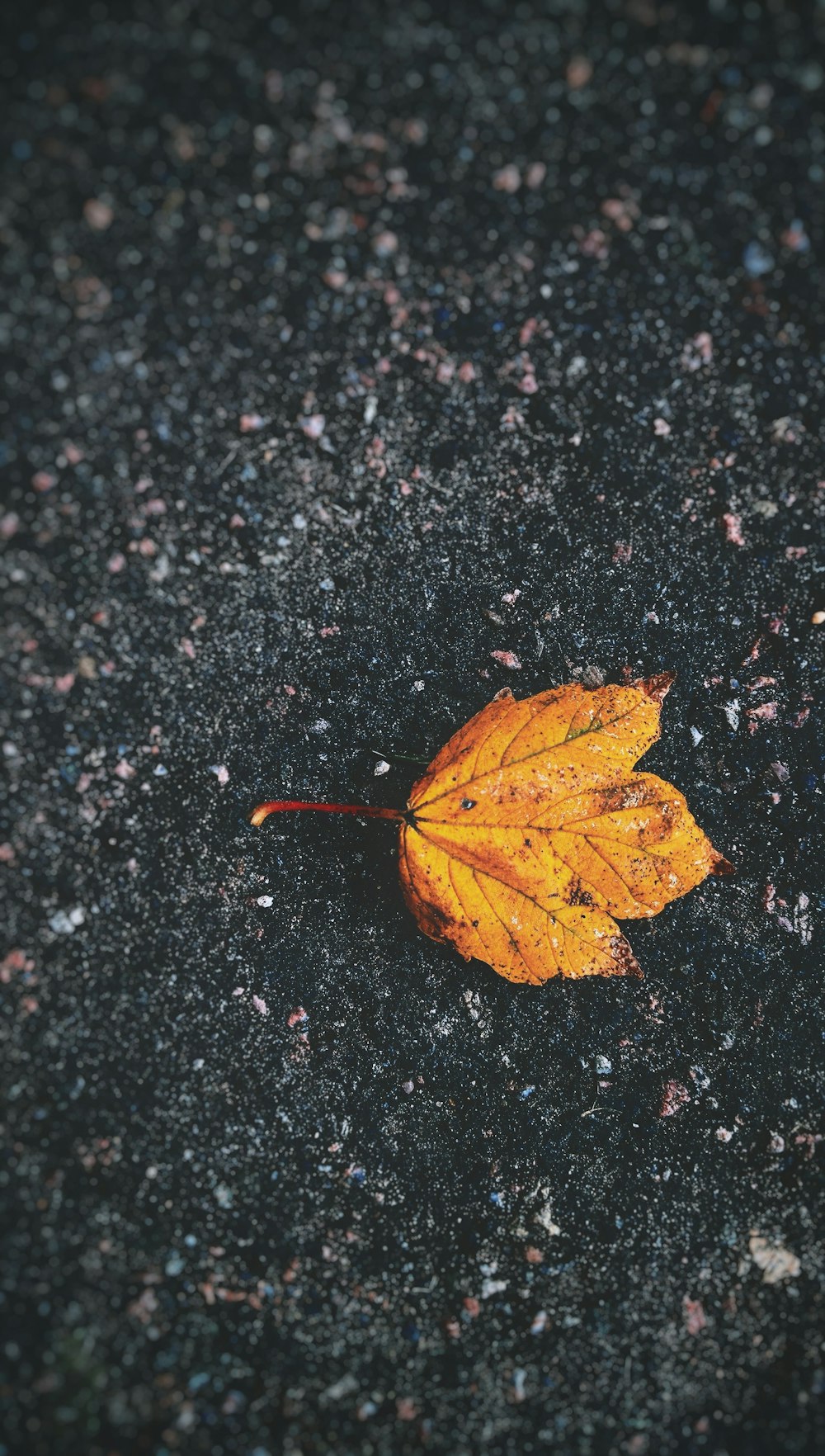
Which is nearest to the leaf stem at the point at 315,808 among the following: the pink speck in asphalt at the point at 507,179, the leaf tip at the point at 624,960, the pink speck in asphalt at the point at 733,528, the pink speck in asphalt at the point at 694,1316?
the leaf tip at the point at 624,960

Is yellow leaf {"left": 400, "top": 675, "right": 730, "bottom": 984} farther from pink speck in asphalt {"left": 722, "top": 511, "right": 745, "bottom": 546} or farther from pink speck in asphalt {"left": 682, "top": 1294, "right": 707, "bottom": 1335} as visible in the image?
pink speck in asphalt {"left": 682, "top": 1294, "right": 707, "bottom": 1335}

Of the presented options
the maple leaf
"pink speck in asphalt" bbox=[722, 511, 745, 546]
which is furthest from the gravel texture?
the maple leaf

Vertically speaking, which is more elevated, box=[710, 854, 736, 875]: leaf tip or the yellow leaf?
the yellow leaf

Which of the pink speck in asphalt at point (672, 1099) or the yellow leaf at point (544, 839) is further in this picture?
the pink speck in asphalt at point (672, 1099)

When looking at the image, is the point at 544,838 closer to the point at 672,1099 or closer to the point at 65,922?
the point at 672,1099

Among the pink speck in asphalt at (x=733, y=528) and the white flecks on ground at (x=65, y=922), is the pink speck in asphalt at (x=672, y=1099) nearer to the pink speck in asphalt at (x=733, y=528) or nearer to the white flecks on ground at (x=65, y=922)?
the pink speck in asphalt at (x=733, y=528)

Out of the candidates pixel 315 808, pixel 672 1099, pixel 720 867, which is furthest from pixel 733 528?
pixel 672 1099
